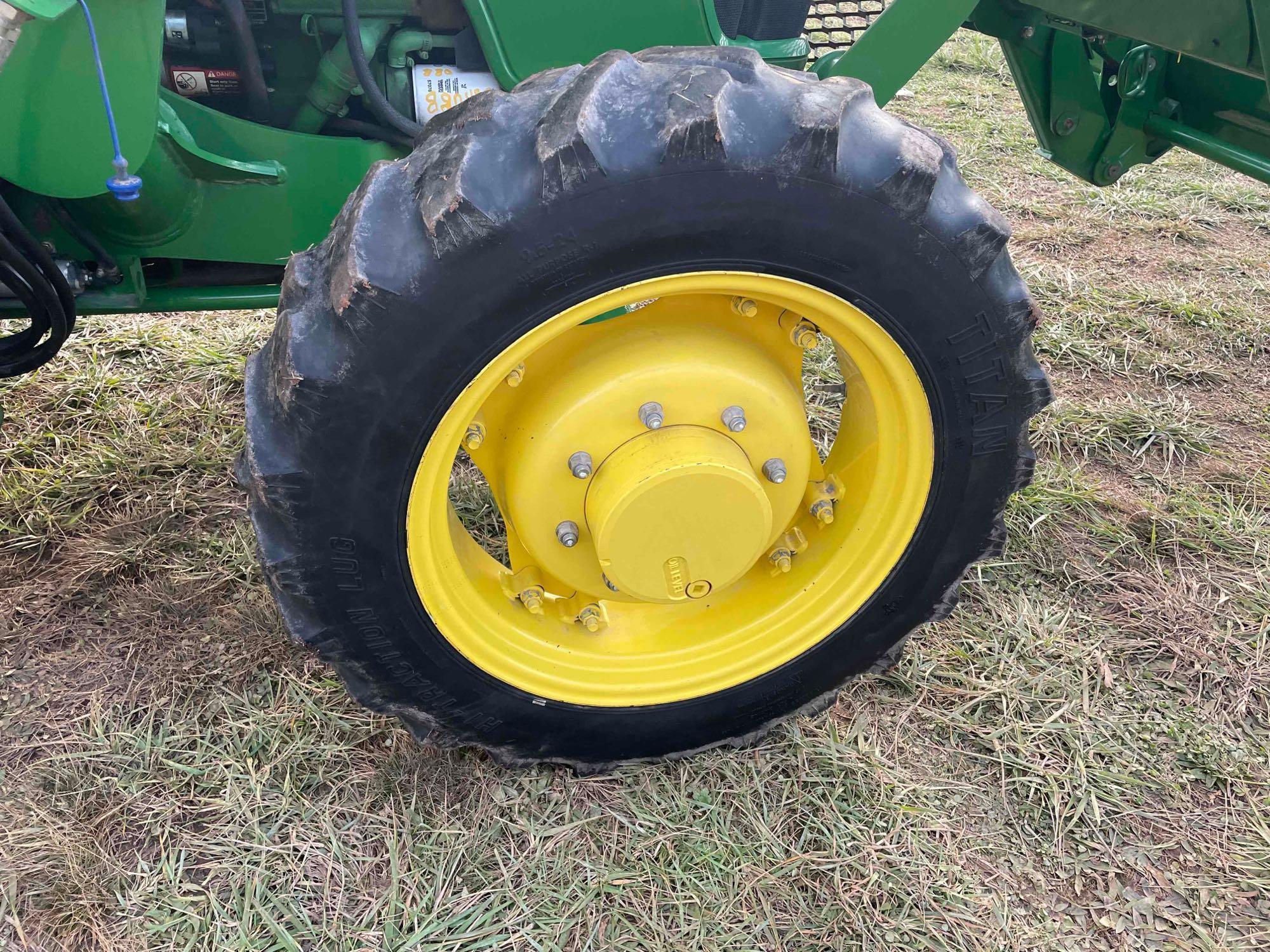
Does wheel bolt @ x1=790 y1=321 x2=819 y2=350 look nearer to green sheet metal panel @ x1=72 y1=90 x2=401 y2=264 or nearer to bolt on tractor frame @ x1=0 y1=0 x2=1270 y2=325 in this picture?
bolt on tractor frame @ x1=0 y1=0 x2=1270 y2=325

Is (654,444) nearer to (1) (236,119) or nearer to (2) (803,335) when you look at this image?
(2) (803,335)

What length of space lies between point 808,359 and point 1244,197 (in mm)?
2919

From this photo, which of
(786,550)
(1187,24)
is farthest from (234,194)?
(1187,24)

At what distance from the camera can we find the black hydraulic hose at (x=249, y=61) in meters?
1.68

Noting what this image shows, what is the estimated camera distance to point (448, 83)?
181cm

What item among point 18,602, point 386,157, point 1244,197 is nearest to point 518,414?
point 386,157

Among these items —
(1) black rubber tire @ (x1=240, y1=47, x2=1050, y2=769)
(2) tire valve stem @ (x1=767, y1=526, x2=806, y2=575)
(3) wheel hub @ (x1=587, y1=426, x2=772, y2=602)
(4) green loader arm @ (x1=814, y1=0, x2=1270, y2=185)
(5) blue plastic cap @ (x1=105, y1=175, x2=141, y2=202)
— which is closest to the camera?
(1) black rubber tire @ (x1=240, y1=47, x2=1050, y2=769)

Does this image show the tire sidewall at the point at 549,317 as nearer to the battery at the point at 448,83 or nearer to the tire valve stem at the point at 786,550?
the tire valve stem at the point at 786,550

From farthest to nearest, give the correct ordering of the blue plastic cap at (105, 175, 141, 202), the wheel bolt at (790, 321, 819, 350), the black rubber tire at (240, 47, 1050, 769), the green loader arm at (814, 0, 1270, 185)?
the green loader arm at (814, 0, 1270, 185) < the wheel bolt at (790, 321, 819, 350) < the blue plastic cap at (105, 175, 141, 202) < the black rubber tire at (240, 47, 1050, 769)

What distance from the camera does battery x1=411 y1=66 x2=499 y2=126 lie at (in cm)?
181

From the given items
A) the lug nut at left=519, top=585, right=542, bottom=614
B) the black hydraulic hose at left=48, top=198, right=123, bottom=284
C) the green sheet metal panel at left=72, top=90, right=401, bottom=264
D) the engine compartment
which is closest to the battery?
the engine compartment

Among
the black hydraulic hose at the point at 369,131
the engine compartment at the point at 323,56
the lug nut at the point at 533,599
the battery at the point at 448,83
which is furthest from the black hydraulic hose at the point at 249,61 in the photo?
the lug nut at the point at 533,599

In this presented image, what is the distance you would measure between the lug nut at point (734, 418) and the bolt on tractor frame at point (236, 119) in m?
0.73

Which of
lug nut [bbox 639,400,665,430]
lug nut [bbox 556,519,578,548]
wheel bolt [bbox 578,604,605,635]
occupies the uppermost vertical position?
lug nut [bbox 639,400,665,430]
